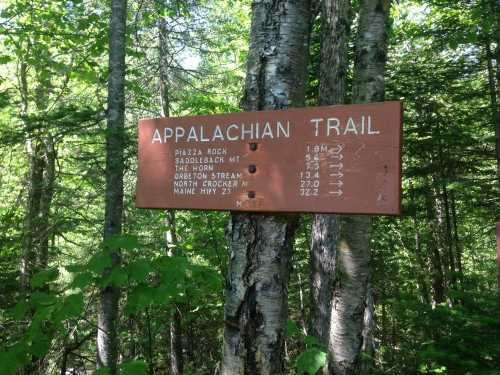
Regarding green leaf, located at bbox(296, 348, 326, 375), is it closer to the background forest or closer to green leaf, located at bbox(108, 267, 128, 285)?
the background forest

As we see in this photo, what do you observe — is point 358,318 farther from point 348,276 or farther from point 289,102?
point 289,102

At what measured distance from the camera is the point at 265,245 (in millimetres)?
1983

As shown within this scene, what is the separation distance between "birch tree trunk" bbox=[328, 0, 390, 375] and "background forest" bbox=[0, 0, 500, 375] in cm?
24

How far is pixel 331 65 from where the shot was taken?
19.5 ft

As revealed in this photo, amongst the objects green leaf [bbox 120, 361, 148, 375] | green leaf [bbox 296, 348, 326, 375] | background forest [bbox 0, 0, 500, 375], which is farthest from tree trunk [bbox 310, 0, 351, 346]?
green leaf [bbox 120, 361, 148, 375]

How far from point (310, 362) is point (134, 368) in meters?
1.14

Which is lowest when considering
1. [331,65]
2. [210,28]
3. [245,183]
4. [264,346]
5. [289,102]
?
[264,346]

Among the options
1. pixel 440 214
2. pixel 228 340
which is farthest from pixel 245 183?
pixel 440 214

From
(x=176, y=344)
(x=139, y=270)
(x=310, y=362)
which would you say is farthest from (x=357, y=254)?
(x=176, y=344)

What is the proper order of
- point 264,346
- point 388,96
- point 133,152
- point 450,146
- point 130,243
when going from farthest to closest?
1. point 450,146
2. point 388,96
3. point 133,152
4. point 130,243
5. point 264,346

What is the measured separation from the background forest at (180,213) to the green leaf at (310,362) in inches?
0.5

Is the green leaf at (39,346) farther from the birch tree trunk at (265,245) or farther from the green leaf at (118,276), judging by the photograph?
the birch tree trunk at (265,245)

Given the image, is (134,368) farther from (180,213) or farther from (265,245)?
(180,213)

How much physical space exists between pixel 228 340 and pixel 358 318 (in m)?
2.02
